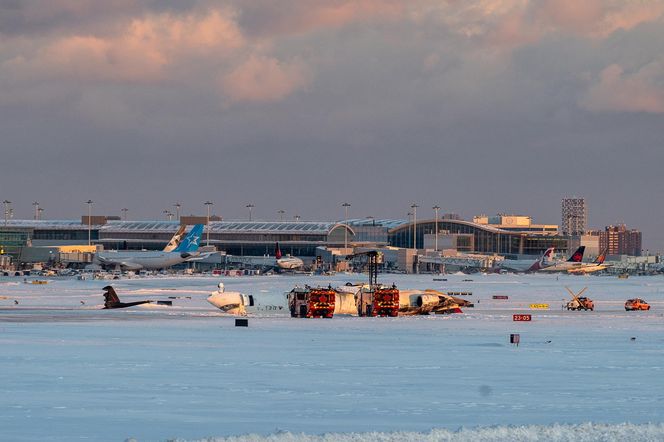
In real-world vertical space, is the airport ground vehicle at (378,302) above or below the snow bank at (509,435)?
above

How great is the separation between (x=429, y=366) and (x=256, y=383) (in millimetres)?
9055

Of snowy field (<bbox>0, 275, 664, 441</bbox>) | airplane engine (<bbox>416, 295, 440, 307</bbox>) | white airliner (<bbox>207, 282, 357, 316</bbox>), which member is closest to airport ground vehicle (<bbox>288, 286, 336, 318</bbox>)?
white airliner (<bbox>207, 282, 357, 316</bbox>)

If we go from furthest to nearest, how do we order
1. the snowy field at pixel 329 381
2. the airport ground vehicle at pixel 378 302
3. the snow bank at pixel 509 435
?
1. the airport ground vehicle at pixel 378 302
2. the snowy field at pixel 329 381
3. the snow bank at pixel 509 435

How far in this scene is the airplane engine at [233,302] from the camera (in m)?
83.8

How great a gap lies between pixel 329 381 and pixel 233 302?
46.2 meters

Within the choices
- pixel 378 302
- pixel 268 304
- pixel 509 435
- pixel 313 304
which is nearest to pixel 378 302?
pixel 378 302

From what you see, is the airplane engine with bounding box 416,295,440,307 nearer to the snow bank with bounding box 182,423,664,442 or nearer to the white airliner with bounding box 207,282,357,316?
the white airliner with bounding box 207,282,357,316

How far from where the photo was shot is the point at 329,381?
38.6m

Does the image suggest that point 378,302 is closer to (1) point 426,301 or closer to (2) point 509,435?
(1) point 426,301

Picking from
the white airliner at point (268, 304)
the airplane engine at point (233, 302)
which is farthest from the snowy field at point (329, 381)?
the airplane engine at point (233, 302)

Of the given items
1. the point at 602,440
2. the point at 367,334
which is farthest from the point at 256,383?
the point at 367,334

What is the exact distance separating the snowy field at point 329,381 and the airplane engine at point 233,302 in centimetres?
1228

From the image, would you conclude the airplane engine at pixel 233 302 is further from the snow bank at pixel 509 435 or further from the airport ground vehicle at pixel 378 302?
the snow bank at pixel 509 435

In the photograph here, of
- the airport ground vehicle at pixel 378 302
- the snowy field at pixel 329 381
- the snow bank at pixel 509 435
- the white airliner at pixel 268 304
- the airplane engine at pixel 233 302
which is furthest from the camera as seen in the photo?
the airplane engine at pixel 233 302
